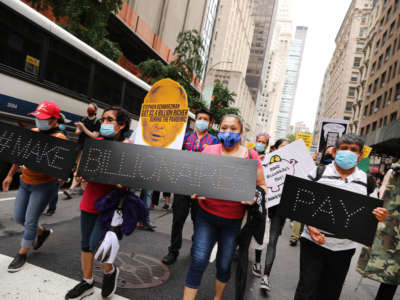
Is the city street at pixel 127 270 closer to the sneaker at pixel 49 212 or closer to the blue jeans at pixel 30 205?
the sneaker at pixel 49 212

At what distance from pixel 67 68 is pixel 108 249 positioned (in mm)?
5918

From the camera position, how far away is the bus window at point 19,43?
17.5 ft

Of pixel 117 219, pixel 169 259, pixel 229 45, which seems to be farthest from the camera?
pixel 229 45

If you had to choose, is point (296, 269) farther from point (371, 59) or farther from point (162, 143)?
point (371, 59)

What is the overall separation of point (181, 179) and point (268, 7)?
5257 inches

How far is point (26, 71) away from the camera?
19.6 ft

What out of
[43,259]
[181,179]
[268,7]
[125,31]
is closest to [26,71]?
[43,259]

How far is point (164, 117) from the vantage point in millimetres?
3986

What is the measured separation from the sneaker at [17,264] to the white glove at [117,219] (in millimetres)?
1320

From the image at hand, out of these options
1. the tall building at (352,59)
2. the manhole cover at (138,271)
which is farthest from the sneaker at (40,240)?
the tall building at (352,59)

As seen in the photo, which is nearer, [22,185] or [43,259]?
[22,185]

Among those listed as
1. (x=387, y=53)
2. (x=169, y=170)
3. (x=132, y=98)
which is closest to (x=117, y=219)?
(x=169, y=170)

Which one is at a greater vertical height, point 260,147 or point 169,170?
point 260,147

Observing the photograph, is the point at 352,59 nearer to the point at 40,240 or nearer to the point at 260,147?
the point at 260,147
